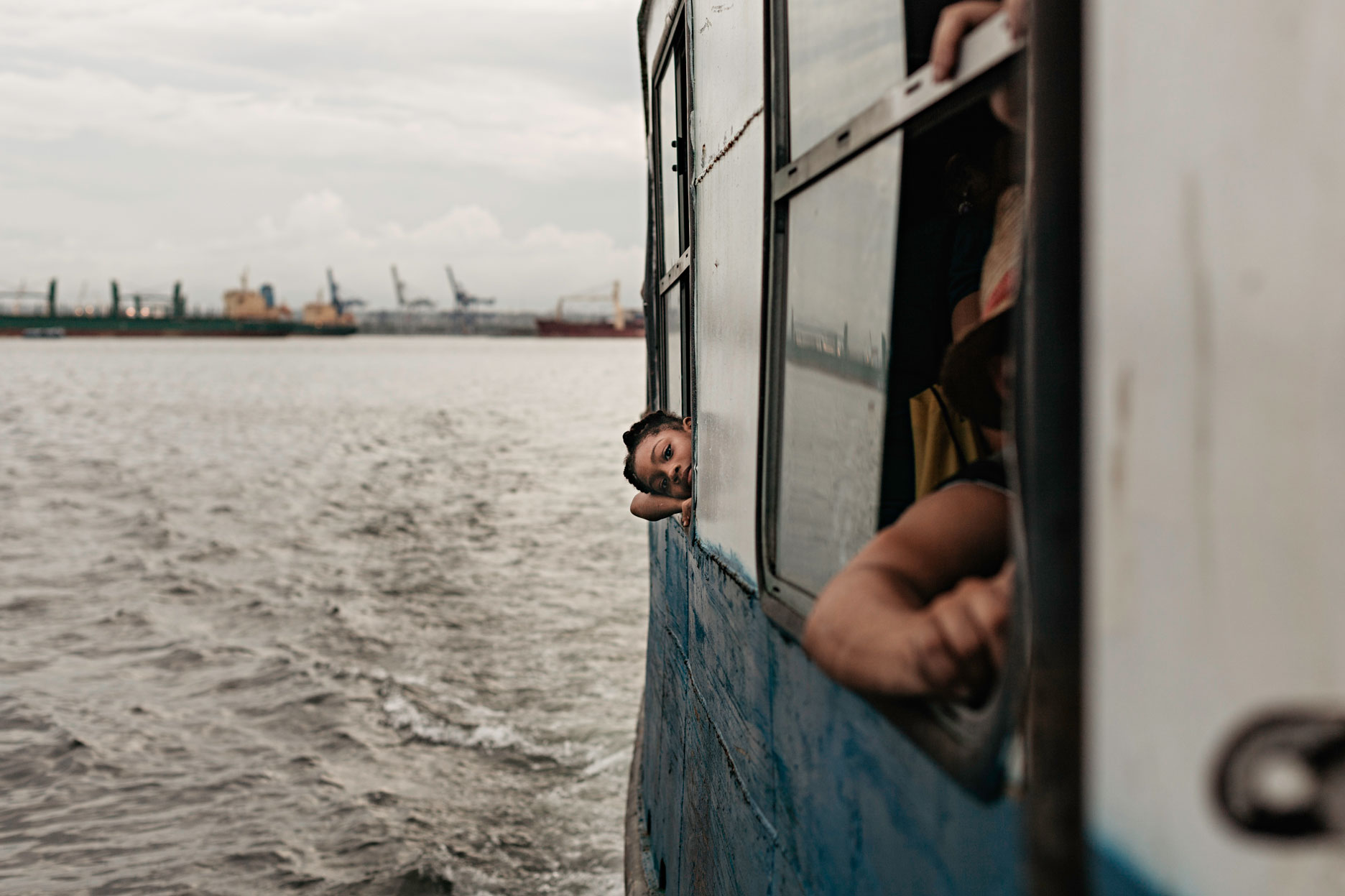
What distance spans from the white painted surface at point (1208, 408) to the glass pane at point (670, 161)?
9.75ft

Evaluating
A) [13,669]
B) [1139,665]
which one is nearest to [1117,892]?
[1139,665]

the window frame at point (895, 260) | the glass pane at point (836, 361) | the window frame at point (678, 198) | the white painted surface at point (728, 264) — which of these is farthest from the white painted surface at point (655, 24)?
the glass pane at point (836, 361)

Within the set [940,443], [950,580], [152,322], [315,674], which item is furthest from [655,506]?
[152,322]

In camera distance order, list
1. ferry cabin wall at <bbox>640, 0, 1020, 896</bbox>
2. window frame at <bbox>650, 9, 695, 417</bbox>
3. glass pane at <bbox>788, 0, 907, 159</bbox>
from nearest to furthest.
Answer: ferry cabin wall at <bbox>640, 0, 1020, 896</bbox> → glass pane at <bbox>788, 0, 907, 159</bbox> → window frame at <bbox>650, 9, 695, 417</bbox>

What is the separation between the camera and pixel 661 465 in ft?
11.8

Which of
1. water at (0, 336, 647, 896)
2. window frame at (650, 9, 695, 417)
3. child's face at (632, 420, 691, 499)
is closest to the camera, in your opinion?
window frame at (650, 9, 695, 417)

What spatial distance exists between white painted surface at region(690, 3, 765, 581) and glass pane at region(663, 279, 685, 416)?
0.80 m

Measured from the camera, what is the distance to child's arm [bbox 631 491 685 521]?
12.1 feet

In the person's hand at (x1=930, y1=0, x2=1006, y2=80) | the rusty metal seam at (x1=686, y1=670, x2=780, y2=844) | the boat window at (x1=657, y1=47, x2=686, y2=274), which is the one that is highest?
the boat window at (x1=657, y1=47, x2=686, y2=274)

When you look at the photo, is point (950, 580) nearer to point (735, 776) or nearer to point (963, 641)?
point (963, 641)

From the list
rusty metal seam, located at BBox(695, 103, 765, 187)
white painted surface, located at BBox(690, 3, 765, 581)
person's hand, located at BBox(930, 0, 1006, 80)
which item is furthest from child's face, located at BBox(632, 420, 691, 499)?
person's hand, located at BBox(930, 0, 1006, 80)

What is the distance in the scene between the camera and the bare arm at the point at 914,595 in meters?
1.10

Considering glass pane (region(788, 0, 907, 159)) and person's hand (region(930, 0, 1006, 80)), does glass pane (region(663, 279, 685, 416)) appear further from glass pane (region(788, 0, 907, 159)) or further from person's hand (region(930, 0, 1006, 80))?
person's hand (region(930, 0, 1006, 80))

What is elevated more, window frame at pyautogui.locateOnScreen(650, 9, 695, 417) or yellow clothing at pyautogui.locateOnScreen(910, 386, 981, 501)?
window frame at pyautogui.locateOnScreen(650, 9, 695, 417)
